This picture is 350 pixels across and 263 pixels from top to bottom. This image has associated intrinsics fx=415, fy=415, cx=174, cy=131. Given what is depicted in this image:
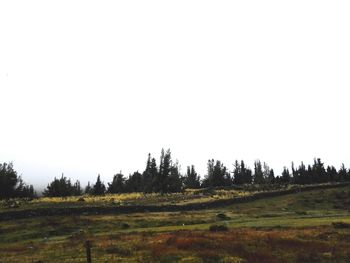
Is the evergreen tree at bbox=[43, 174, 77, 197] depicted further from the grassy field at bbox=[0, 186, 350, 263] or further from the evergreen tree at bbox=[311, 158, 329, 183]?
the evergreen tree at bbox=[311, 158, 329, 183]

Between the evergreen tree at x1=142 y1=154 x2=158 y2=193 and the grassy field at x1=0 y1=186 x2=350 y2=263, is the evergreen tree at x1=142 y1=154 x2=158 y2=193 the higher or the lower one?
the higher one

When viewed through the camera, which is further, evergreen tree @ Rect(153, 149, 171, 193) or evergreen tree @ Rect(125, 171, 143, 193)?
evergreen tree @ Rect(125, 171, 143, 193)

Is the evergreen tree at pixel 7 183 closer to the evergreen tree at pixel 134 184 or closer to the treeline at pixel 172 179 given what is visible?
the treeline at pixel 172 179

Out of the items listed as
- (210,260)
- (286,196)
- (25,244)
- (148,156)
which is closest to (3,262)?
(25,244)

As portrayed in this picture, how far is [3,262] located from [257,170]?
13480 cm

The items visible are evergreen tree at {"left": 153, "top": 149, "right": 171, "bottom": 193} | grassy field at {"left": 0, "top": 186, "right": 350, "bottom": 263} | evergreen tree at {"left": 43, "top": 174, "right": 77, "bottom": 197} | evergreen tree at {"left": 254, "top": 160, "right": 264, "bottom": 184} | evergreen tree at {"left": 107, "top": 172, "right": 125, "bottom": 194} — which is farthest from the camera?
evergreen tree at {"left": 254, "top": 160, "right": 264, "bottom": 184}

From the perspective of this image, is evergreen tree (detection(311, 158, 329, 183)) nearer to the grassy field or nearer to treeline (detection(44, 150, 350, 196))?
treeline (detection(44, 150, 350, 196))

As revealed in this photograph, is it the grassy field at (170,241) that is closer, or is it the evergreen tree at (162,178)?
the grassy field at (170,241)

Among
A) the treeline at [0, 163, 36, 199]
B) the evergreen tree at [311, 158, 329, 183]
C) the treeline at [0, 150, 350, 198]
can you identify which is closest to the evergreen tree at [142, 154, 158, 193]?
the treeline at [0, 150, 350, 198]

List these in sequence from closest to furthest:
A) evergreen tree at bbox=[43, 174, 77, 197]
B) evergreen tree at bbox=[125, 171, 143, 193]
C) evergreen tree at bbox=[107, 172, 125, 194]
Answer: evergreen tree at bbox=[43, 174, 77, 197], evergreen tree at bbox=[107, 172, 125, 194], evergreen tree at bbox=[125, 171, 143, 193]

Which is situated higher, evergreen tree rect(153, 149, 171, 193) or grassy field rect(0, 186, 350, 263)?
evergreen tree rect(153, 149, 171, 193)

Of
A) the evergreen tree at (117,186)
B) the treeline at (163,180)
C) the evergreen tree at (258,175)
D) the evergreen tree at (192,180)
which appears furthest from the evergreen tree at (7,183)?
the evergreen tree at (258,175)

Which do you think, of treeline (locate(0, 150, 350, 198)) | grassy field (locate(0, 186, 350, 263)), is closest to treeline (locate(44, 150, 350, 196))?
treeline (locate(0, 150, 350, 198))

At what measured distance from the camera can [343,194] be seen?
8662 cm
